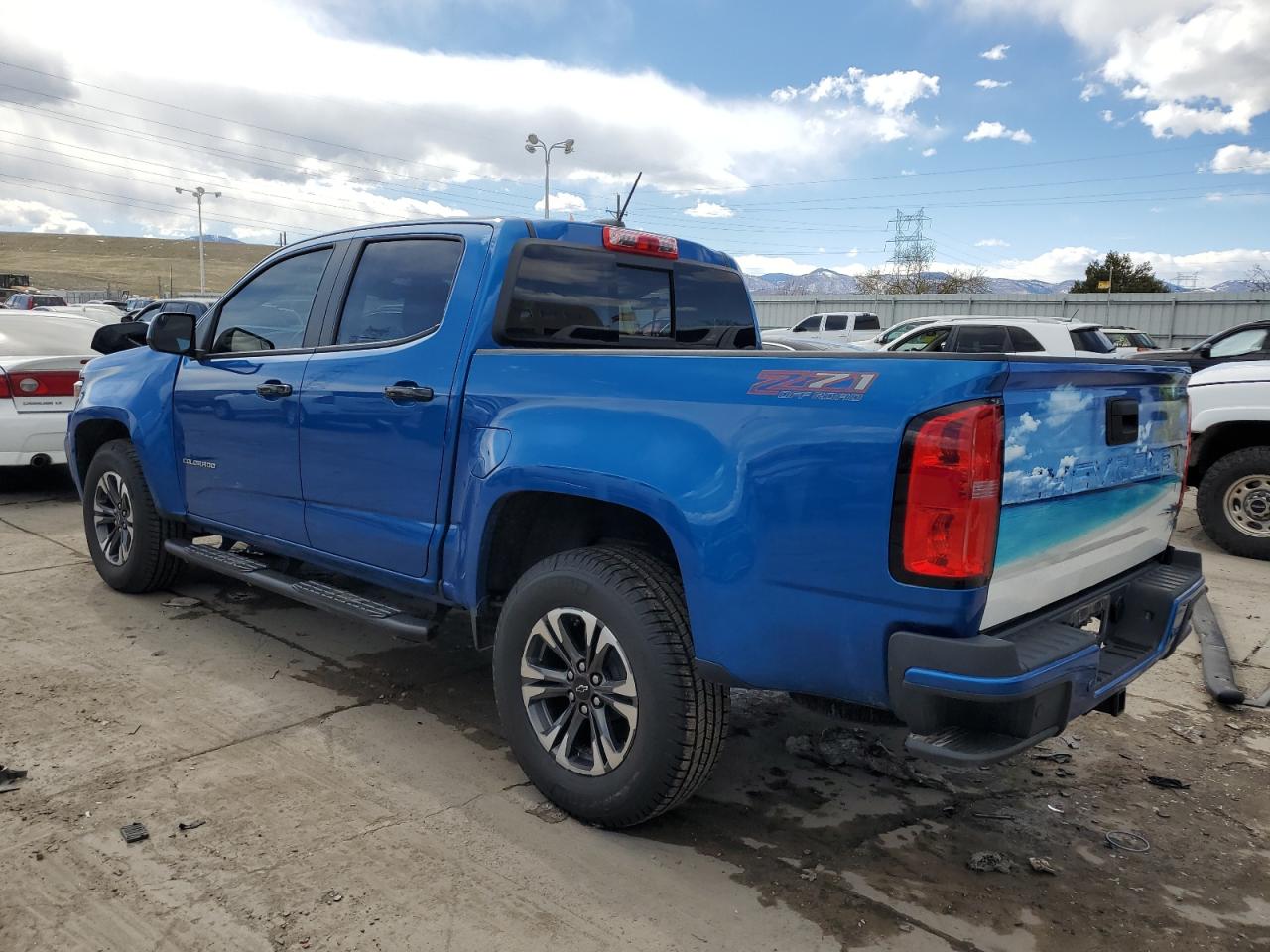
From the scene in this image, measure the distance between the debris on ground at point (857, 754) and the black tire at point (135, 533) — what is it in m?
3.55

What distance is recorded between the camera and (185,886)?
2.60m

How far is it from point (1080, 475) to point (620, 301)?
191 cm

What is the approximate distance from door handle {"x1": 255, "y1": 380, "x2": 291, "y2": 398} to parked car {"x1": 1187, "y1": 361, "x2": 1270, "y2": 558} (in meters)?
6.44

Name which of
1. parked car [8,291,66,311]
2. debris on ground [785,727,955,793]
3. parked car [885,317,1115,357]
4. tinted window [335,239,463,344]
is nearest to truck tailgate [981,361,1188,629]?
debris on ground [785,727,955,793]

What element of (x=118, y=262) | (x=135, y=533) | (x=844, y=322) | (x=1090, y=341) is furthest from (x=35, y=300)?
(x=118, y=262)

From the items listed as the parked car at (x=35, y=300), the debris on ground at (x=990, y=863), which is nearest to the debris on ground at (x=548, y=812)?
the debris on ground at (x=990, y=863)

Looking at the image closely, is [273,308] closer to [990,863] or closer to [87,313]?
[990,863]

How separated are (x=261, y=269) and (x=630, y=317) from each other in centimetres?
195

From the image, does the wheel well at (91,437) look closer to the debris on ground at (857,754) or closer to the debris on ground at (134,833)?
the debris on ground at (134,833)

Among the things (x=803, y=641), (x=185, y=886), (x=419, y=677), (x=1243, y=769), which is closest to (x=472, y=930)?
(x=185, y=886)

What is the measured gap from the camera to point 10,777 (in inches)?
126

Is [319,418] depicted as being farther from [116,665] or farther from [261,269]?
[116,665]

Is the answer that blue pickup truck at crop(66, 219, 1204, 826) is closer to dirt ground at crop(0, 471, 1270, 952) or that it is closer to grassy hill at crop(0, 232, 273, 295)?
dirt ground at crop(0, 471, 1270, 952)

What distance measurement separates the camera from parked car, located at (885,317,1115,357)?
12438 millimetres
